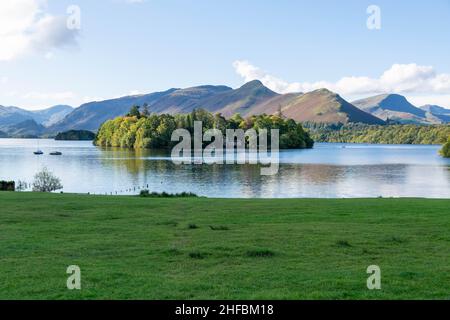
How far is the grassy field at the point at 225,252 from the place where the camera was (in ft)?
37.6

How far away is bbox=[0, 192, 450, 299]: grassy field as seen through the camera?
1145 centimetres

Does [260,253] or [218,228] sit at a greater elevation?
[260,253]

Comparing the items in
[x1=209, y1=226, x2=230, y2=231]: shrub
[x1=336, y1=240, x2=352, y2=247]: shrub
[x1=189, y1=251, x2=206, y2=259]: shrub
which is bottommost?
[x1=209, y1=226, x2=230, y2=231]: shrub

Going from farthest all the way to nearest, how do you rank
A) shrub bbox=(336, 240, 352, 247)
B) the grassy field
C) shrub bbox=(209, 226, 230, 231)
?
shrub bbox=(209, 226, 230, 231) → shrub bbox=(336, 240, 352, 247) → the grassy field

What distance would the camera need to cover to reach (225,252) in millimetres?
15258

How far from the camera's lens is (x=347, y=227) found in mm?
20375

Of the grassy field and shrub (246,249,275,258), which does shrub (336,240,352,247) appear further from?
shrub (246,249,275,258)

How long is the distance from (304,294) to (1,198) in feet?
81.8

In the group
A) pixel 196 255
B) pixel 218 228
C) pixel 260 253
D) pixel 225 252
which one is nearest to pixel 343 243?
pixel 260 253

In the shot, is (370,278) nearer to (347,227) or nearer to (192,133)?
(347,227)

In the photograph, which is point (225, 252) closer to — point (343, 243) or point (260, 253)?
point (260, 253)

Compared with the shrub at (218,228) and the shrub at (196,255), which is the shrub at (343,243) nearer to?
the shrub at (196,255)

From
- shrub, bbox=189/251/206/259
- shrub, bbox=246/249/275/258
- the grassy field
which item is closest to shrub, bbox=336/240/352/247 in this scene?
the grassy field
